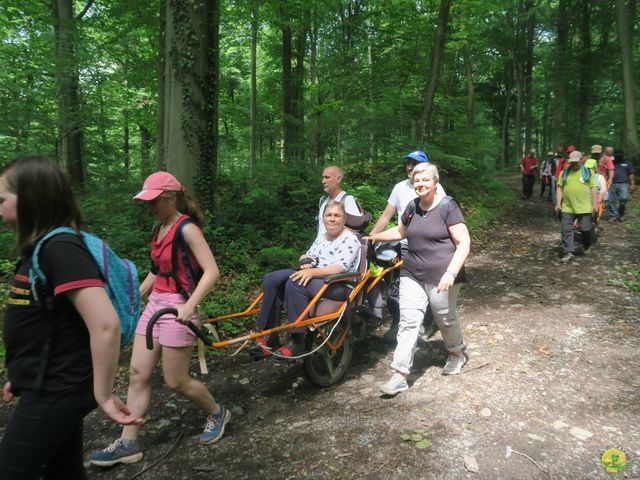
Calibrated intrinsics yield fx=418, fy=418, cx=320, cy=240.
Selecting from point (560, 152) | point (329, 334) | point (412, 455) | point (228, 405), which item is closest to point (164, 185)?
point (329, 334)

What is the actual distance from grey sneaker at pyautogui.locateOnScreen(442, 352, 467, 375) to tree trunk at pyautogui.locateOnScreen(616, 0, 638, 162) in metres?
17.3

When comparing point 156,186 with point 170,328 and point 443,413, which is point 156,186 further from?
point 443,413

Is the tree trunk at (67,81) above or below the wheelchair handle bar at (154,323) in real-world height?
above

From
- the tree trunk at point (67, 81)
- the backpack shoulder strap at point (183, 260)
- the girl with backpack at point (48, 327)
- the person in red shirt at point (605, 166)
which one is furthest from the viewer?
the person in red shirt at point (605, 166)

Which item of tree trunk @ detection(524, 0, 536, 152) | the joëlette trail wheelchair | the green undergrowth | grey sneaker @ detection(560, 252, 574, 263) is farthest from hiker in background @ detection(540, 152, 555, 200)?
the joëlette trail wheelchair

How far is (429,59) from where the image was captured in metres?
15.0

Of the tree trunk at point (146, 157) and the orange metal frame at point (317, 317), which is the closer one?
the orange metal frame at point (317, 317)

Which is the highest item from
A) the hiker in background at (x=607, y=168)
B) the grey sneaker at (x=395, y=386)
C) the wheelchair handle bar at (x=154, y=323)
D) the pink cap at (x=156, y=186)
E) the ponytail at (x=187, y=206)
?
the hiker in background at (x=607, y=168)

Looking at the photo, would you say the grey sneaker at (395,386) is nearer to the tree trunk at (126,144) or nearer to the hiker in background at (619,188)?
the tree trunk at (126,144)

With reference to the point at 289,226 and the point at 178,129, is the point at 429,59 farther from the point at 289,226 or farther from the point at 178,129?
the point at 178,129

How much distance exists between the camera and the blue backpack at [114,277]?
1752mm

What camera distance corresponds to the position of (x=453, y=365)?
4367 millimetres

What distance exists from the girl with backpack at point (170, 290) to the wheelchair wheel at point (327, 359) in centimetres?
112

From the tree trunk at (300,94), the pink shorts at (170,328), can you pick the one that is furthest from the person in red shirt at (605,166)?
the pink shorts at (170,328)
